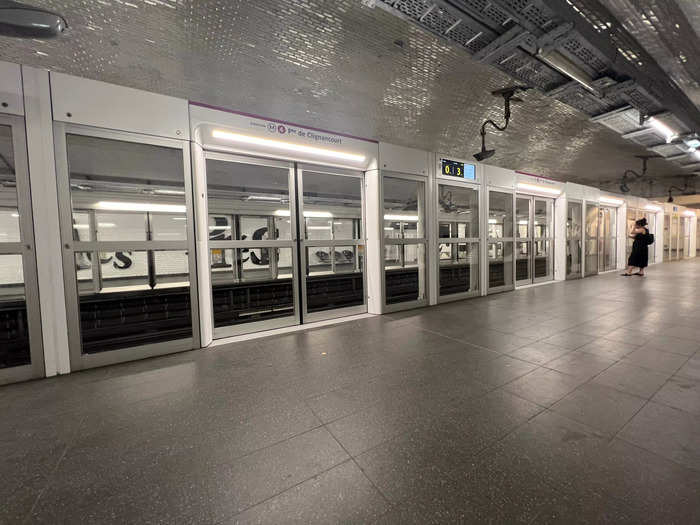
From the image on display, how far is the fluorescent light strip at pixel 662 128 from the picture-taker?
419 centimetres

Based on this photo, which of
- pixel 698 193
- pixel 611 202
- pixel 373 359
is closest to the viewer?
pixel 373 359

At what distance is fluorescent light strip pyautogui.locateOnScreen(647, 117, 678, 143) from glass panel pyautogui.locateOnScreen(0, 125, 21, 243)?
7.75 meters

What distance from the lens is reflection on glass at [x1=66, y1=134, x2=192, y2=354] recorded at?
4.31 meters

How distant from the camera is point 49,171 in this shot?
279 centimetres

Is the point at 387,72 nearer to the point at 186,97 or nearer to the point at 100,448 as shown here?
the point at 186,97

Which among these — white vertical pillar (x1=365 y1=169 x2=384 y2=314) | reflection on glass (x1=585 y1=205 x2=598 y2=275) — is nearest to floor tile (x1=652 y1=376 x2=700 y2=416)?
white vertical pillar (x1=365 y1=169 x2=384 y2=314)

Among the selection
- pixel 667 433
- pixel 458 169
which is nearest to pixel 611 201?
pixel 458 169

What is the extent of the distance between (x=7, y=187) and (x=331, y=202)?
25.9 ft

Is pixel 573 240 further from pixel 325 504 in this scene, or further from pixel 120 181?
pixel 120 181

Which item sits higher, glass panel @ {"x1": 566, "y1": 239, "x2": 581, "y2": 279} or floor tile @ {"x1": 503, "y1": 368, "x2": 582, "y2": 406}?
glass panel @ {"x1": 566, "y1": 239, "x2": 581, "y2": 279}

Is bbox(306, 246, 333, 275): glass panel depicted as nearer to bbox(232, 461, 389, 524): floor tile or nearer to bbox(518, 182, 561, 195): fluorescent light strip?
bbox(518, 182, 561, 195): fluorescent light strip

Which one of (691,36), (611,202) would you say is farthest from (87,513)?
(611,202)

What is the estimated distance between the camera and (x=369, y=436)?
178 centimetres

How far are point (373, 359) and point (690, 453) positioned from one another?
216 centimetres
